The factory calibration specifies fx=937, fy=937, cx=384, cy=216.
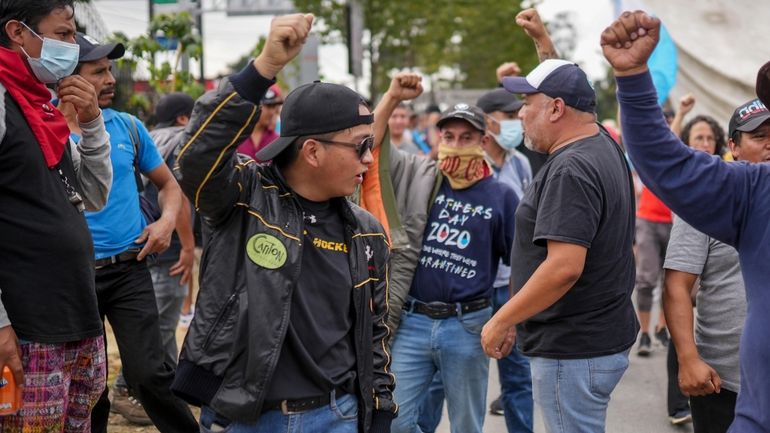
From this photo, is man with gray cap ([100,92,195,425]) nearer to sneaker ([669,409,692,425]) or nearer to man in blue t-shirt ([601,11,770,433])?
sneaker ([669,409,692,425])

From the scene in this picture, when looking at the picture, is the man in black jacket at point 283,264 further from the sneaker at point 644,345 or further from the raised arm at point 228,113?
the sneaker at point 644,345

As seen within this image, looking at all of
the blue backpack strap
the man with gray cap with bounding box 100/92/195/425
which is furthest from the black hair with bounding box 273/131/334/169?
the man with gray cap with bounding box 100/92/195/425

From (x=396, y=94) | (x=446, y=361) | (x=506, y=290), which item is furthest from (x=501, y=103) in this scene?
(x=446, y=361)

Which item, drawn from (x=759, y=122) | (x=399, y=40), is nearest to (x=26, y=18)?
(x=759, y=122)

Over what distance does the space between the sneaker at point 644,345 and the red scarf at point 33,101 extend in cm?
647

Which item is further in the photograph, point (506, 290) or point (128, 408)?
point (128, 408)

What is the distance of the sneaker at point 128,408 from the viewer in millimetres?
6129

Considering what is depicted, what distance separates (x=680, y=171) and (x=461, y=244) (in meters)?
2.34

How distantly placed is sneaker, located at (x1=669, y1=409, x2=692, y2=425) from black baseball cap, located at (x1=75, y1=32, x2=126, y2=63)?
4.39 m

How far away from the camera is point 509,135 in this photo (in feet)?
22.4

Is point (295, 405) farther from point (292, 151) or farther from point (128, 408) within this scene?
point (128, 408)

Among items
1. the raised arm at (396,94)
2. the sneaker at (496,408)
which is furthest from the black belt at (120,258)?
the sneaker at (496,408)

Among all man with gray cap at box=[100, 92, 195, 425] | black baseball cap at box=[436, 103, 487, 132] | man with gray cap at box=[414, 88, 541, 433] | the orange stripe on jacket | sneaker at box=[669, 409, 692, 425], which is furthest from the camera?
sneaker at box=[669, 409, 692, 425]

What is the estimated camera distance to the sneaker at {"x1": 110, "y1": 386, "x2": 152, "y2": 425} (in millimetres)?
6129
